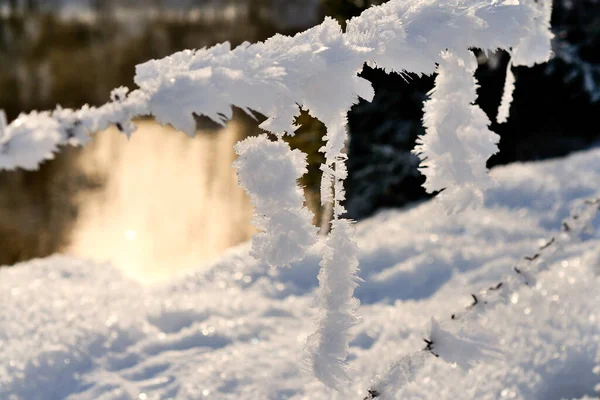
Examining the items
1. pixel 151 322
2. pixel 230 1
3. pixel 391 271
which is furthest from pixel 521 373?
pixel 230 1

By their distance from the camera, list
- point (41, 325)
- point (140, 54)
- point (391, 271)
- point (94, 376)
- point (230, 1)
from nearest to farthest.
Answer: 1. point (94, 376)
2. point (41, 325)
3. point (391, 271)
4. point (140, 54)
5. point (230, 1)

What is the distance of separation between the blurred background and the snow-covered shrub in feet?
5.04

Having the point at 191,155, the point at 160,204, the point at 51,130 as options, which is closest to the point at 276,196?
the point at 51,130

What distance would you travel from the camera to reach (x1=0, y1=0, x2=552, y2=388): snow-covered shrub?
0.69m

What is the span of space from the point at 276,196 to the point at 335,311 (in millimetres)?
210

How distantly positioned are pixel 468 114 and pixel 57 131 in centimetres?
66

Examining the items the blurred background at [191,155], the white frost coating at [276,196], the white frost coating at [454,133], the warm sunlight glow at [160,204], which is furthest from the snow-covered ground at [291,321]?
the warm sunlight glow at [160,204]

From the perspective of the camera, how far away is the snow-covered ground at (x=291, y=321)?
134 centimetres

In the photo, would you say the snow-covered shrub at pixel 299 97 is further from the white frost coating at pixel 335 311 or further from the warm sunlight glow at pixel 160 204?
the warm sunlight glow at pixel 160 204

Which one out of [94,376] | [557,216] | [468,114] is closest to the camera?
[468,114]

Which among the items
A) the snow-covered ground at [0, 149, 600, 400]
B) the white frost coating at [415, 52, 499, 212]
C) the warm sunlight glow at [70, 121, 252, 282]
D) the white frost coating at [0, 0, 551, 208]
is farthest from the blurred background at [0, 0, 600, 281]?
the white frost coating at [0, 0, 551, 208]

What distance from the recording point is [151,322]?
64.5 inches

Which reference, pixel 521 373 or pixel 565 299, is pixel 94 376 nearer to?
pixel 521 373

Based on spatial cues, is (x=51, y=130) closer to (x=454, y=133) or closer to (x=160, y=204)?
(x=454, y=133)
